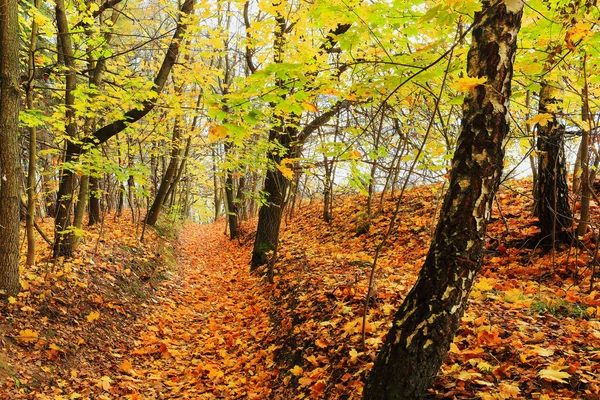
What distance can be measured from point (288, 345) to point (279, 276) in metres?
3.07

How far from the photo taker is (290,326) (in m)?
5.46

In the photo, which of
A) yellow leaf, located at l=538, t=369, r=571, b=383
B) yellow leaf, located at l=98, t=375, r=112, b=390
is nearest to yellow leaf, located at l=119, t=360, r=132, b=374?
yellow leaf, located at l=98, t=375, r=112, b=390

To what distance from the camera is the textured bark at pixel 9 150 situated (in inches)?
185

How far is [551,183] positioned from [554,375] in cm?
402

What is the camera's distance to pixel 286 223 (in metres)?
13.9

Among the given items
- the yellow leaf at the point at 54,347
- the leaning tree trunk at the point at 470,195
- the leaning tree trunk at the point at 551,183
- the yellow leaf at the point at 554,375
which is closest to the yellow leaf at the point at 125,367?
the yellow leaf at the point at 54,347

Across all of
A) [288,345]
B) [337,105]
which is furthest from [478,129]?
[337,105]

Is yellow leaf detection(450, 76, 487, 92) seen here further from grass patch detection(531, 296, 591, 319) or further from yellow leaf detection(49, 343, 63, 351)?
yellow leaf detection(49, 343, 63, 351)

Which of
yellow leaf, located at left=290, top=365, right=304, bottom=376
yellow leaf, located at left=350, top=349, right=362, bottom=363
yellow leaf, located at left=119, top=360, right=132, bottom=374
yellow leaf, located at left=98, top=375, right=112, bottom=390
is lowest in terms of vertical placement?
yellow leaf, located at left=119, top=360, right=132, bottom=374

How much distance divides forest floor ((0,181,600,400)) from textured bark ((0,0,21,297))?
0.53 m

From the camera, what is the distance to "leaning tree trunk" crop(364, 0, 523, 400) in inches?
100.0

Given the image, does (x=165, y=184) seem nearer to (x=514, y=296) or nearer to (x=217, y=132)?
(x=217, y=132)

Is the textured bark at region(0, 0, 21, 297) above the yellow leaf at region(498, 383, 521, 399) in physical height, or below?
above

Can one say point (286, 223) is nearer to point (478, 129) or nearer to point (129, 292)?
point (129, 292)
